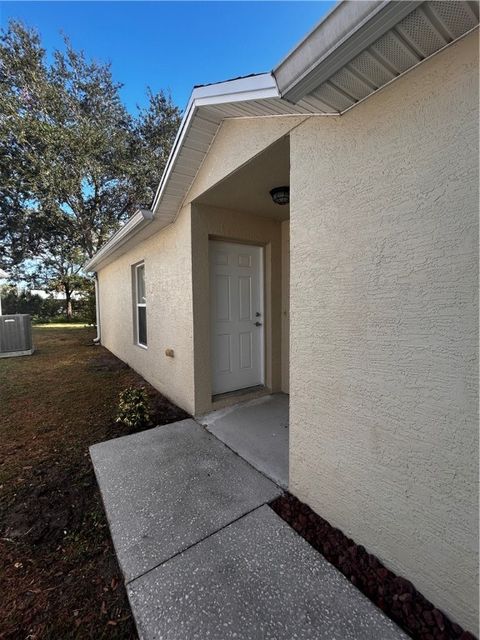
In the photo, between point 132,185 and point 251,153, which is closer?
point 251,153

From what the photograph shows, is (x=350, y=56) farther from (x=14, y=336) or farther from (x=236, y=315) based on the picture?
(x=14, y=336)

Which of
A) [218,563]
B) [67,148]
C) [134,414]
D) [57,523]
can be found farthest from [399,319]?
[67,148]

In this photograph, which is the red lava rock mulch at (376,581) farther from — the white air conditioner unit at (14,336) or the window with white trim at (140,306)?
the white air conditioner unit at (14,336)

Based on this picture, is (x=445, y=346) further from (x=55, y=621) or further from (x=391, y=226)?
(x=55, y=621)

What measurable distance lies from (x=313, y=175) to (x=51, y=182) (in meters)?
13.9

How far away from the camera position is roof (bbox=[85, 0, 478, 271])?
1.12 m

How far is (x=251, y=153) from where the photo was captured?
8.00 ft

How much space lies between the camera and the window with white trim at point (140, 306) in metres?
5.95

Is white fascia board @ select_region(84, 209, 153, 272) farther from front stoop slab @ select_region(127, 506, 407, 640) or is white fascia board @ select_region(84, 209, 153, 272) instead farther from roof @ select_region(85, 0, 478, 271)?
front stoop slab @ select_region(127, 506, 407, 640)

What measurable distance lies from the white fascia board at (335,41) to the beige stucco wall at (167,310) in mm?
2324

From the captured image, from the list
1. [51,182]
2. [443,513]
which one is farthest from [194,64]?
[51,182]

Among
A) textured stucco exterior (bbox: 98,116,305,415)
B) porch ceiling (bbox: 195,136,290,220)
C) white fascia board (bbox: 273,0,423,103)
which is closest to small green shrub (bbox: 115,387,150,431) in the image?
textured stucco exterior (bbox: 98,116,305,415)

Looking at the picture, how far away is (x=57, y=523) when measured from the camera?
2104mm

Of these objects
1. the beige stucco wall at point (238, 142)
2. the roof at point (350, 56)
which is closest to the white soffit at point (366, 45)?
the roof at point (350, 56)
